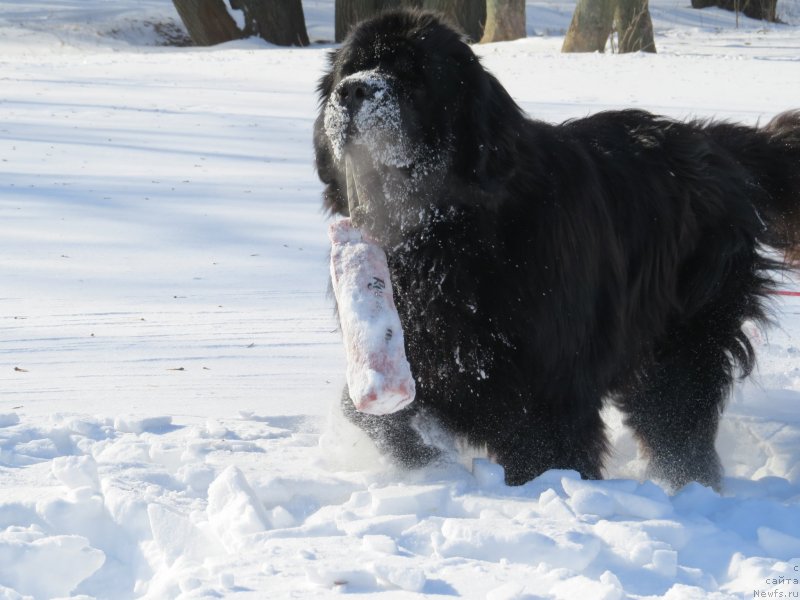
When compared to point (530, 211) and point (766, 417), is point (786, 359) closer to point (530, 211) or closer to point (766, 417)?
point (766, 417)

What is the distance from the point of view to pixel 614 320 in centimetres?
374

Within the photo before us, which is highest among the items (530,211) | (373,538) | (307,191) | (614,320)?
(530,211)

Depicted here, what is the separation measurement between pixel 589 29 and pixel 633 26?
67 centimetres

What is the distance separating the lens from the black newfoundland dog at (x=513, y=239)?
329 centimetres

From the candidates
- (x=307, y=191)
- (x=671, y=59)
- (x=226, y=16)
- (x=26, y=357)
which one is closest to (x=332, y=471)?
(x=26, y=357)

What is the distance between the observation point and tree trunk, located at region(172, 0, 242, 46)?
21.6m

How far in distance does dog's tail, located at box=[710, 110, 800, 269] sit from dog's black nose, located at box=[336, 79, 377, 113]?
184 cm

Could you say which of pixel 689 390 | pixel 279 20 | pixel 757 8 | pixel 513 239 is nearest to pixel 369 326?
pixel 513 239

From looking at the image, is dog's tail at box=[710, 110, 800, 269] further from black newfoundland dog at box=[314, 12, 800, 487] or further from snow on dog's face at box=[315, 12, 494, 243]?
snow on dog's face at box=[315, 12, 494, 243]

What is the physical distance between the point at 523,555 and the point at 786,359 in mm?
3026

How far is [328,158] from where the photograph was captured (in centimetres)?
361

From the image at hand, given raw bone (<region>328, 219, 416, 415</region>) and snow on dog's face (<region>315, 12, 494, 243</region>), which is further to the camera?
snow on dog's face (<region>315, 12, 494, 243</region>)

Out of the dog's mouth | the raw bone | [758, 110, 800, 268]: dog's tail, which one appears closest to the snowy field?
the raw bone

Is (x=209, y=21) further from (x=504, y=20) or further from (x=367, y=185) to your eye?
(x=367, y=185)
